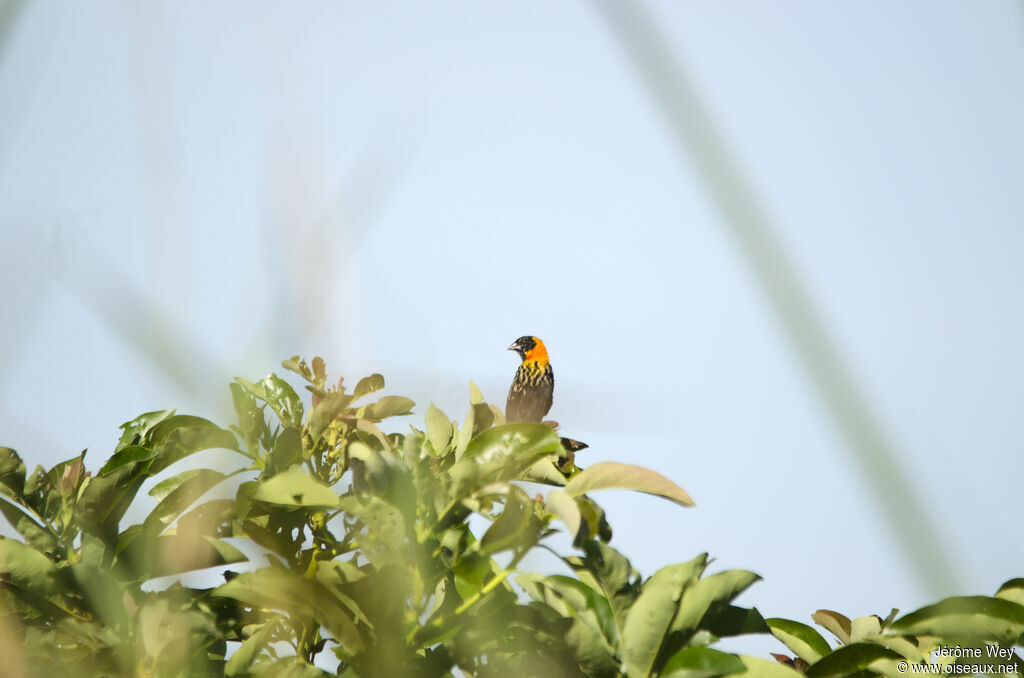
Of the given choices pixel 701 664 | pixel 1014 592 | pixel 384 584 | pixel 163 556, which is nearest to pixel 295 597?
pixel 384 584

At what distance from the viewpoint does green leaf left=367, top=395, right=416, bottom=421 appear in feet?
5.09

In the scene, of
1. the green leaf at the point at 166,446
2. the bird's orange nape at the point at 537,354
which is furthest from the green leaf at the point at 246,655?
the bird's orange nape at the point at 537,354

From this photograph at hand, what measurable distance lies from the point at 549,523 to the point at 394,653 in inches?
10.0

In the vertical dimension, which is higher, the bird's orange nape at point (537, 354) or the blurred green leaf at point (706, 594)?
the bird's orange nape at point (537, 354)

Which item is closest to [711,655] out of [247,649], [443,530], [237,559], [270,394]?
[443,530]

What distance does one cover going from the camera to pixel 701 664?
1072mm

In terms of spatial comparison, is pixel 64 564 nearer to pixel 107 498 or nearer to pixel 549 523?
pixel 107 498

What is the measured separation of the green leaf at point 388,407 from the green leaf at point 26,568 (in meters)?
0.56

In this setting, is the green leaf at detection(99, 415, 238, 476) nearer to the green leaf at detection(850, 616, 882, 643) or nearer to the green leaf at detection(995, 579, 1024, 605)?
the green leaf at detection(850, 616, 882, 643)

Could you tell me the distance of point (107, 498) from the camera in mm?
1287

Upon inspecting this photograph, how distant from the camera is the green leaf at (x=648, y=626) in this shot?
3.58 ft

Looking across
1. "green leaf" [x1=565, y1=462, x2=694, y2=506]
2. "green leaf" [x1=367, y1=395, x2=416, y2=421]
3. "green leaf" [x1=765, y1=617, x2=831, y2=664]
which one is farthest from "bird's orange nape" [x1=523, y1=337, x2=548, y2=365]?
"green leaf" [x1=565, y1=462, x2=694, y2=506]

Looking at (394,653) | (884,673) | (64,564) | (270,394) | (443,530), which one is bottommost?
(884,673)

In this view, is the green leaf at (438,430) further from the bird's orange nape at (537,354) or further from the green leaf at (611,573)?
the bird's orange nape at (537,354)
